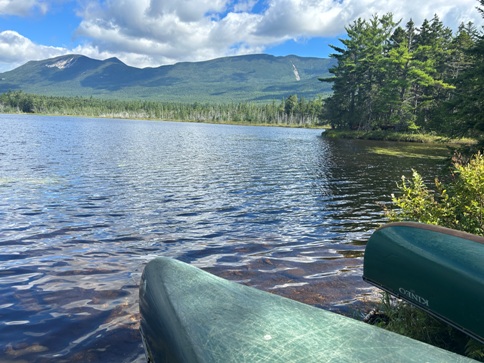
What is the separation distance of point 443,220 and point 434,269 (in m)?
2.12

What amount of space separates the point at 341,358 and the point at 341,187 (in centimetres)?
1866

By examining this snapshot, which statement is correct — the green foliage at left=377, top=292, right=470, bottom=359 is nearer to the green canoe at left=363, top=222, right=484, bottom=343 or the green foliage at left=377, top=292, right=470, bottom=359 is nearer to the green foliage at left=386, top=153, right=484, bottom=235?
the green canoe at left=363, top=222, right=484, bottom=343

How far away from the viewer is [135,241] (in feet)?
33.4

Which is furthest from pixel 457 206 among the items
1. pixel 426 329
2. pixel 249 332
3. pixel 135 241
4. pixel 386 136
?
pixel 386 136

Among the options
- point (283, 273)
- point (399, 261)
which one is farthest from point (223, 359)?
point (283, 273)

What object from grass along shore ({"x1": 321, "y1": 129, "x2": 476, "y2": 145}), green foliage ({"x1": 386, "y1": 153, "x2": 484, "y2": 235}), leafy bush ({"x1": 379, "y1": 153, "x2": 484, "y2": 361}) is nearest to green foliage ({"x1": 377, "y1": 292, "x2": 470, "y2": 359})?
leafy bush ({"x1": 379, "y1": 153, "x2": 484, "y2": 361})

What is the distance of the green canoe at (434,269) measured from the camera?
350 centimetres

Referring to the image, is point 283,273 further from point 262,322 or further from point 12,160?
point 12,160

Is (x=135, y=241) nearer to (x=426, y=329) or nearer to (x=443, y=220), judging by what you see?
(x=443, y=220)

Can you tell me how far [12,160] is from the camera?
25.5 m

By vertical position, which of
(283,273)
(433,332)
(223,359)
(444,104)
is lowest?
(283,273)

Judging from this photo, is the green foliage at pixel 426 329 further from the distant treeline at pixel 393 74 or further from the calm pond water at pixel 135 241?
the distant treeline at pixel 393 74

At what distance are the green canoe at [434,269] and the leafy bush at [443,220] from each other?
34cm

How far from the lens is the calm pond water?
5.82 meters
